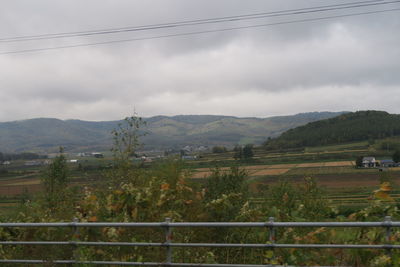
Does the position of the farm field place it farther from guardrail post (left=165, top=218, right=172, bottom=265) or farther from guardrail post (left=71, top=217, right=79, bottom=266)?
guardrail post (left=71, top=217, right=79, bottom=266)

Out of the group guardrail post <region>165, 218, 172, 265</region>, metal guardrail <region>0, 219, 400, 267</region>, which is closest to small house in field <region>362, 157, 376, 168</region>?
metal guardrail <region>0, 219, 400, 267</region>

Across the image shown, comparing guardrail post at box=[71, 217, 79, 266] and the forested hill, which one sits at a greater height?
the forested hill

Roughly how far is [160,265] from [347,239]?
2826 mm

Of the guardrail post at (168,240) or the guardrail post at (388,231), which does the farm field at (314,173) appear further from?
the guardrail post at (388,231)

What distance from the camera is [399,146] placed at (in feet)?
275

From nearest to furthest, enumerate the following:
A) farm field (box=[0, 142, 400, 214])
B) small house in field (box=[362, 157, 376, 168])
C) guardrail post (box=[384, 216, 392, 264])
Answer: guardrail post (box=[384, 216, 392, 264]) < farm field (box=[0, 142, 400, 214]) < small house in field (box=[362, 157, 376, 168])

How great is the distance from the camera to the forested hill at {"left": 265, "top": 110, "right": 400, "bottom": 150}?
116 metres

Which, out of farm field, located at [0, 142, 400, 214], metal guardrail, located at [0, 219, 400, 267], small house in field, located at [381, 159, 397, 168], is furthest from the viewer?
small house in field, located at [381, 159, 397, 168]

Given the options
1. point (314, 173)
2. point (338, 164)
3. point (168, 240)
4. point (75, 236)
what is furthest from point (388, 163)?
point (75, 236)

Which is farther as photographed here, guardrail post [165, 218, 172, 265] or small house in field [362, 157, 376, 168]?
small house in field [362, 157, 376, 168]

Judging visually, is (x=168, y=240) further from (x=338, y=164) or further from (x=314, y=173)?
(x=338, y=164)

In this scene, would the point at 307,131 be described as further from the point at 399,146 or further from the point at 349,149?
the point at 399,146

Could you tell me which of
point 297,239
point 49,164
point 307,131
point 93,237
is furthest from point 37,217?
point 307,131

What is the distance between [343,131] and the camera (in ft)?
402
